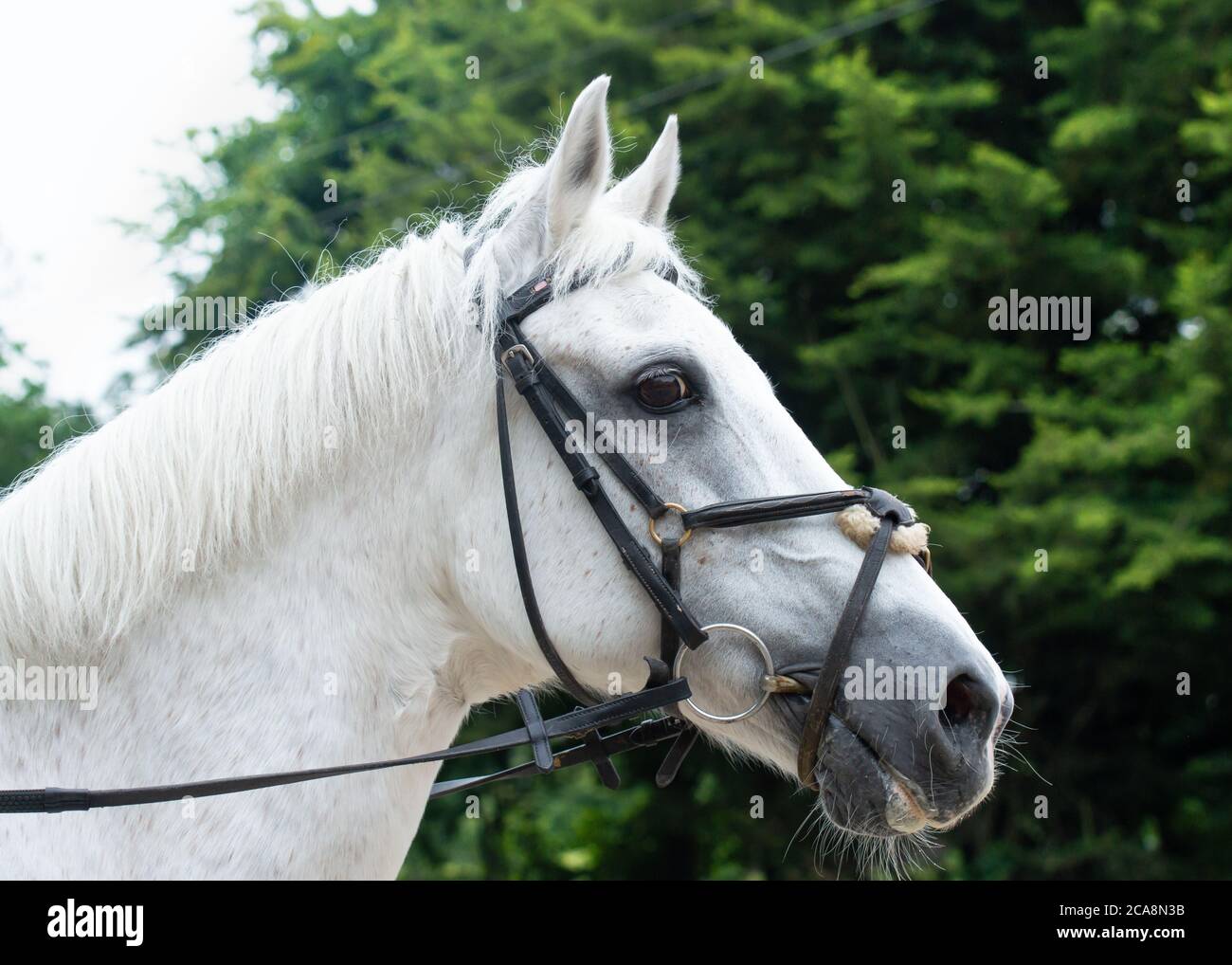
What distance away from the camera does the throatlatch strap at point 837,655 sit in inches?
87.9

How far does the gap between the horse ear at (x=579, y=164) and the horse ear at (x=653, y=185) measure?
1.02 ft

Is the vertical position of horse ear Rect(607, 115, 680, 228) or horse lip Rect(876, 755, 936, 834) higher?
horse ear Rect(607, 115, 680, 228)

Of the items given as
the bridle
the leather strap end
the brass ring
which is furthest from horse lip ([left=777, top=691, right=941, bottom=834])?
the leather strap end

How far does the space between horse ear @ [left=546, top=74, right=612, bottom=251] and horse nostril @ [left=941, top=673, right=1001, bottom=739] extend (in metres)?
1.36

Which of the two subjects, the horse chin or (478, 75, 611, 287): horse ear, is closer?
the horse chin

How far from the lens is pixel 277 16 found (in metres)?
13.0

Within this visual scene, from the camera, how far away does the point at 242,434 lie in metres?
2.44

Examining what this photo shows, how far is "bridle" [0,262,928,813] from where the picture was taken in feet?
7.27

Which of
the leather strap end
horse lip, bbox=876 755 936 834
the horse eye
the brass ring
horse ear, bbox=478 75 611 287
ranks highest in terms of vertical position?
horse ear, bbox=478 75 611 287

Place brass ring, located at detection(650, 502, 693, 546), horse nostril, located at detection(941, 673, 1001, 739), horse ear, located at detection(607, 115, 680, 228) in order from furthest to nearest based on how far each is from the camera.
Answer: horse ear, located at detection(607, 115, 680, 228) → brass ring, located at detection(650, 502, 693, 546) → horse nostril, located at detection(941, 673, 1001, 739)

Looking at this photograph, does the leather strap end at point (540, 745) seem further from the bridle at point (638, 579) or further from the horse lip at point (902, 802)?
the horse lip at point (902, 802)

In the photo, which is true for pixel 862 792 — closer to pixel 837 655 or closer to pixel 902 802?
pixel 902 802

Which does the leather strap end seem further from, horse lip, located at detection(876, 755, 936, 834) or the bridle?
horse lip, located at detection(876, 755, 936, 834)

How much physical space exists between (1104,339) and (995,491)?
153 centimetres
